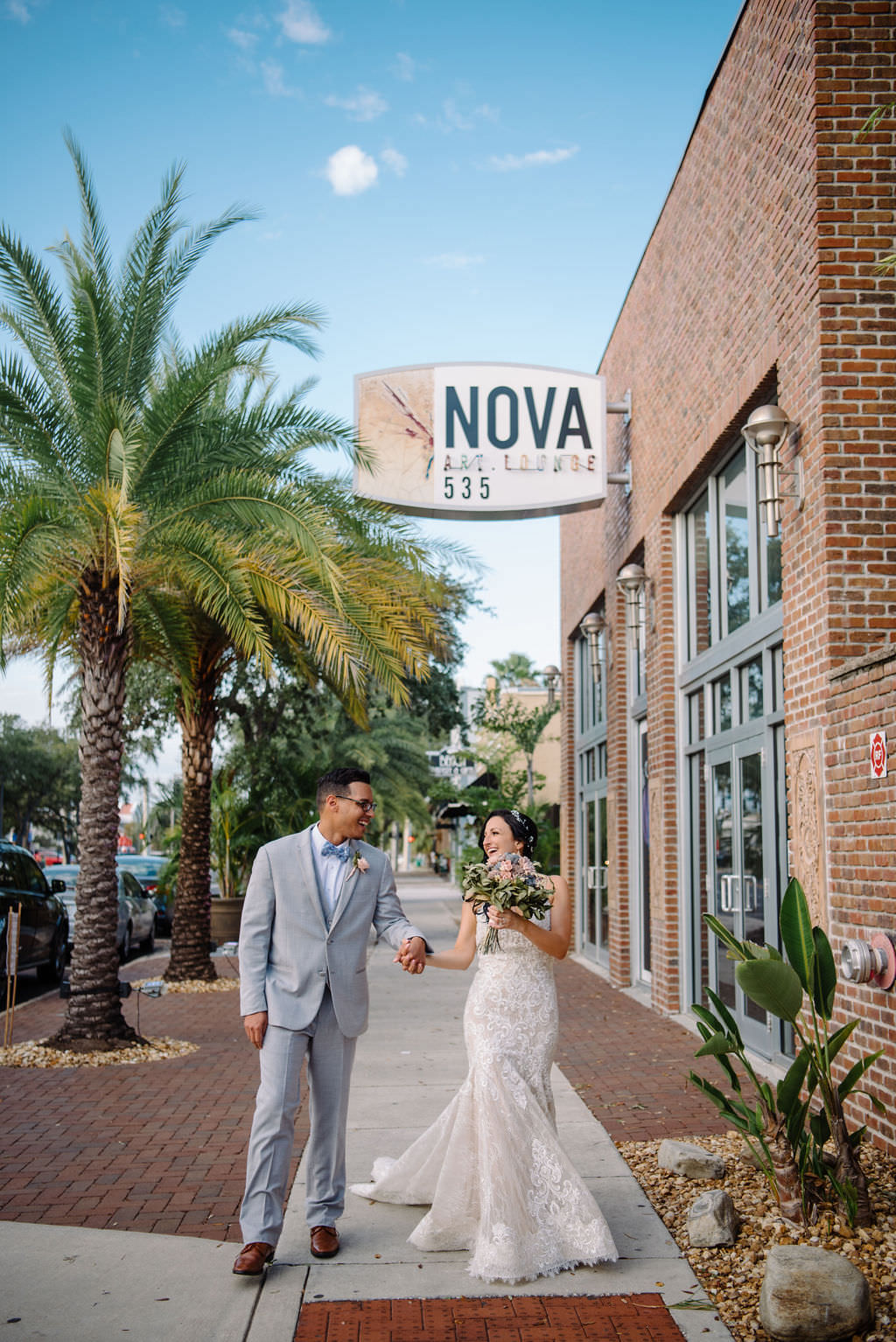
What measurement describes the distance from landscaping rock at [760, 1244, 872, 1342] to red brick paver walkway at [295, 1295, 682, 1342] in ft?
1.08

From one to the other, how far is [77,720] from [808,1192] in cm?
2024

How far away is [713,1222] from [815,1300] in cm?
81

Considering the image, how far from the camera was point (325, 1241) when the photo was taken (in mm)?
4703

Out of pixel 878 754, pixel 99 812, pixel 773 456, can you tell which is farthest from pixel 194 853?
pixel 878 754

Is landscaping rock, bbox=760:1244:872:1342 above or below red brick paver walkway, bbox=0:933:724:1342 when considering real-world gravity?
above

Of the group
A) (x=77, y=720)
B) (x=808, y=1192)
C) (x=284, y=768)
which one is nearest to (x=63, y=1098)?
(x=808, y=1192)

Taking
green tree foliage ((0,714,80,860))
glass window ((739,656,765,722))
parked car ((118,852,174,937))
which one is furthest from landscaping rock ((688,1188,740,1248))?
green tree foliage ((0,714,80,860))

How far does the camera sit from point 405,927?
5.03 meters

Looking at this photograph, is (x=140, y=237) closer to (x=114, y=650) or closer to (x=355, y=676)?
(x=114, y=650)

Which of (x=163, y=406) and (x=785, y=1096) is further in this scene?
(x=163, y=406)

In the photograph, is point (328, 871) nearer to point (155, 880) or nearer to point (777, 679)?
point (777, 679)

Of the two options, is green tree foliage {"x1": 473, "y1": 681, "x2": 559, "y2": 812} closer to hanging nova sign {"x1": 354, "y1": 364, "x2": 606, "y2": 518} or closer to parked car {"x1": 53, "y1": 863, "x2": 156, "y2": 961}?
parked car {"x1": 53, "y1": 863, "x2": 156, "y2": 961}

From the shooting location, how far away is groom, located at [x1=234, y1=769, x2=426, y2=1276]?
457 centimetres

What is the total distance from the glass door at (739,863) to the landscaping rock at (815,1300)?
432 centimetres
